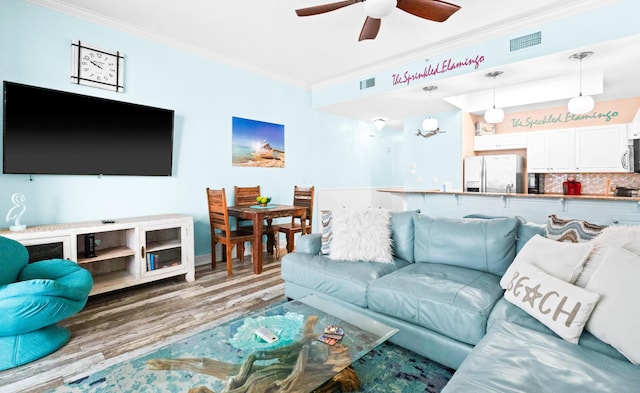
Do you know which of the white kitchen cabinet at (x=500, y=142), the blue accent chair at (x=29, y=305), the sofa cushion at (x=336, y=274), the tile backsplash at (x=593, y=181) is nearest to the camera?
the blue accent chair at (x=29, y=305)

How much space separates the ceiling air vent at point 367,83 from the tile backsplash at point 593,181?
157 inches

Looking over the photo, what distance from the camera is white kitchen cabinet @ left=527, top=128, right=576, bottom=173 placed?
5.41 meters

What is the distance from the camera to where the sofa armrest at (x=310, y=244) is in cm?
288

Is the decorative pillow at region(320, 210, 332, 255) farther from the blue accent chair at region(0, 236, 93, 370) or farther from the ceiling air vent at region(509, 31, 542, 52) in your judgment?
the ceiling air vent at region(509, 31, 542, 52)

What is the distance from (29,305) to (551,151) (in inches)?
279

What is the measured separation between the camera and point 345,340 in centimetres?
158

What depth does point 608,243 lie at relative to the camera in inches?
65.9

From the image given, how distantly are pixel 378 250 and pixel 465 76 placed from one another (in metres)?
2.67

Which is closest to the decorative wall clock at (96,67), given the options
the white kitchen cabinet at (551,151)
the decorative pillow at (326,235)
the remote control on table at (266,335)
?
the decorative pillow at (326,235)

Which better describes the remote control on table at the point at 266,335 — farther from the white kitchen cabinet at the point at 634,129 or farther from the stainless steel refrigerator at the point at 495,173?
the white kitchen cabinet at the point at 634,129

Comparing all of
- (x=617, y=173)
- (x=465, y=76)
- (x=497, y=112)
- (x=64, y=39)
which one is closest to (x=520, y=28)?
(x=465, y=76)

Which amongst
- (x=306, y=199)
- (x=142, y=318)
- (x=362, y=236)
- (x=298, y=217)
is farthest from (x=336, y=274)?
(x=306, y=199)

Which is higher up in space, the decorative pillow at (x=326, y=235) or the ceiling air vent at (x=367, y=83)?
Answer: the ceiling air vent at (x=367, y=83)

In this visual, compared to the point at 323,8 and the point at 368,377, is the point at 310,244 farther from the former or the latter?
the point at 323,8
